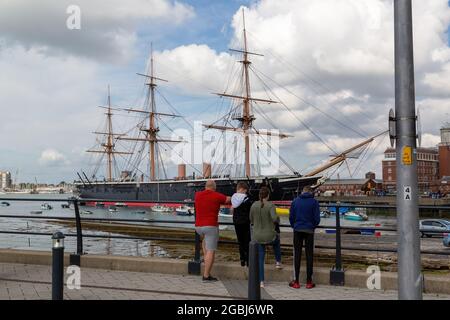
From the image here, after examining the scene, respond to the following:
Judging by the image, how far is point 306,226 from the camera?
826 centimetres

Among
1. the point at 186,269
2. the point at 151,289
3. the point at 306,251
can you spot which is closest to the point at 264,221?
the point at 306,251

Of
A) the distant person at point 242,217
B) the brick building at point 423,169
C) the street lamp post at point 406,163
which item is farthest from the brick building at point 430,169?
the street lamp post at point 406,163

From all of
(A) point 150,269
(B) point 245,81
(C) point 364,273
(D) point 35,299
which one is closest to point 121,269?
(A) point 150,269

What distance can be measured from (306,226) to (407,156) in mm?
2856

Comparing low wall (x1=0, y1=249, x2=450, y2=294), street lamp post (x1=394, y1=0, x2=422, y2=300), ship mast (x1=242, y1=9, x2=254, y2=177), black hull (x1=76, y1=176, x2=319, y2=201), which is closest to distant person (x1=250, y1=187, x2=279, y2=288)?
low wall (x1=0, y1=249, x2=450, y2=294)

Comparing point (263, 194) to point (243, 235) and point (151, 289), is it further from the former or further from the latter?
point (151, 289)

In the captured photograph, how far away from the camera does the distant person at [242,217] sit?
29.7ft

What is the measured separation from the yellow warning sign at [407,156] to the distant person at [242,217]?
12.4 feet

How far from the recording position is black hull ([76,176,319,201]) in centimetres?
7838

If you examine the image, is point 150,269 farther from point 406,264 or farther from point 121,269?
point 406,264

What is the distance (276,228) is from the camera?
8578 mm

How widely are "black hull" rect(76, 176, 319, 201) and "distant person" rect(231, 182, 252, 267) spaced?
160ft
